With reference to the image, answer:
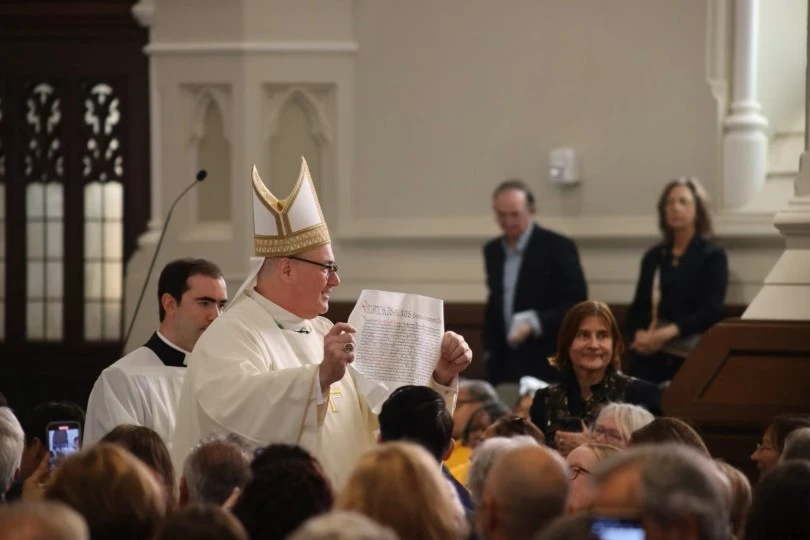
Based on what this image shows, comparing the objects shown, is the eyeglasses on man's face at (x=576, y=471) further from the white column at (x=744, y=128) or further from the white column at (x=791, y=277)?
the white column at (x=744, y=128)

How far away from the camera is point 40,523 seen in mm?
3100

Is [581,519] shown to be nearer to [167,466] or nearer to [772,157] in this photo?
[167,466]

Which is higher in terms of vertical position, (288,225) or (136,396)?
(288,225)

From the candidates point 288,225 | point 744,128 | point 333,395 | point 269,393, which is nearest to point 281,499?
point 269,393

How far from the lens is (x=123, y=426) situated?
16.4ft

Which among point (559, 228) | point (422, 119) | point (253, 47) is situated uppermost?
point (253, 47)

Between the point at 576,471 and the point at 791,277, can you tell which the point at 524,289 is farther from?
the point at 576,471

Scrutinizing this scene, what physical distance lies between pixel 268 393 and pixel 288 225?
28.4 inches

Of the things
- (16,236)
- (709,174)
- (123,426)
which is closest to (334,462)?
(123,426)

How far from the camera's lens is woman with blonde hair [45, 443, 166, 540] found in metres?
3.59

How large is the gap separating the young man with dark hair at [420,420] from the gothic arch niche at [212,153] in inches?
231

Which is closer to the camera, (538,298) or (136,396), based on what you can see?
(136,396)

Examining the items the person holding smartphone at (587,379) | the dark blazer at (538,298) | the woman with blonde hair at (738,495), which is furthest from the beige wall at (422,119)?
the woman with blonde hair at (738,495)

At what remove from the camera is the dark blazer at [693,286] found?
8.77 meters
